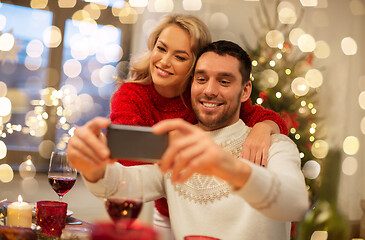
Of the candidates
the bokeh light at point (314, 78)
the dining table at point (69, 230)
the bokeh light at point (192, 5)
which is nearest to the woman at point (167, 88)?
the dining table at point (69, 230)

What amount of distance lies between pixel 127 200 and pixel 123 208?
0.02m

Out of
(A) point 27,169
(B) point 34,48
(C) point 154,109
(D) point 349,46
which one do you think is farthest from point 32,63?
(D) point 349,46

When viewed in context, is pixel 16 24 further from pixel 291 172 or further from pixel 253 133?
pixel 291 172

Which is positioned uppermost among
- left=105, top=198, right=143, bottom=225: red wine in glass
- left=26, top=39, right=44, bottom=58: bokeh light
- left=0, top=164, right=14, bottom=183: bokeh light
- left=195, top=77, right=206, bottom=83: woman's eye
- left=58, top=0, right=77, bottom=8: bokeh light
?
left=58, top=0, right=77, bottom=8: bokeh light

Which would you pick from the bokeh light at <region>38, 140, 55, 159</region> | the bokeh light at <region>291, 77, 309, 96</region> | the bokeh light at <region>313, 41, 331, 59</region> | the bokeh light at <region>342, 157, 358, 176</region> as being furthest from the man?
the bokeh light at <region>342, 157, 358, 176</region>

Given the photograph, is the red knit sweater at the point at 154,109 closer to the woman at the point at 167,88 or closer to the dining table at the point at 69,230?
the woman at the point at 167,88

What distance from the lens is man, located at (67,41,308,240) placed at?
3.49 ft

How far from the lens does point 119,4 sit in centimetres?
367

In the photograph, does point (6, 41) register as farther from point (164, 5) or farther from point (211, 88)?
point (211, 88)

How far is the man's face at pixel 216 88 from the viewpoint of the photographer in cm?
163

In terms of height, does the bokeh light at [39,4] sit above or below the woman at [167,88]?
above

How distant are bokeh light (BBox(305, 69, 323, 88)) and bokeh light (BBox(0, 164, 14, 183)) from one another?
106 inches

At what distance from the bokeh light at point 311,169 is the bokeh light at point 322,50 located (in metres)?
1.30

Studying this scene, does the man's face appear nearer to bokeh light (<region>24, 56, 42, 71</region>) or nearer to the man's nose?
the man's nose
